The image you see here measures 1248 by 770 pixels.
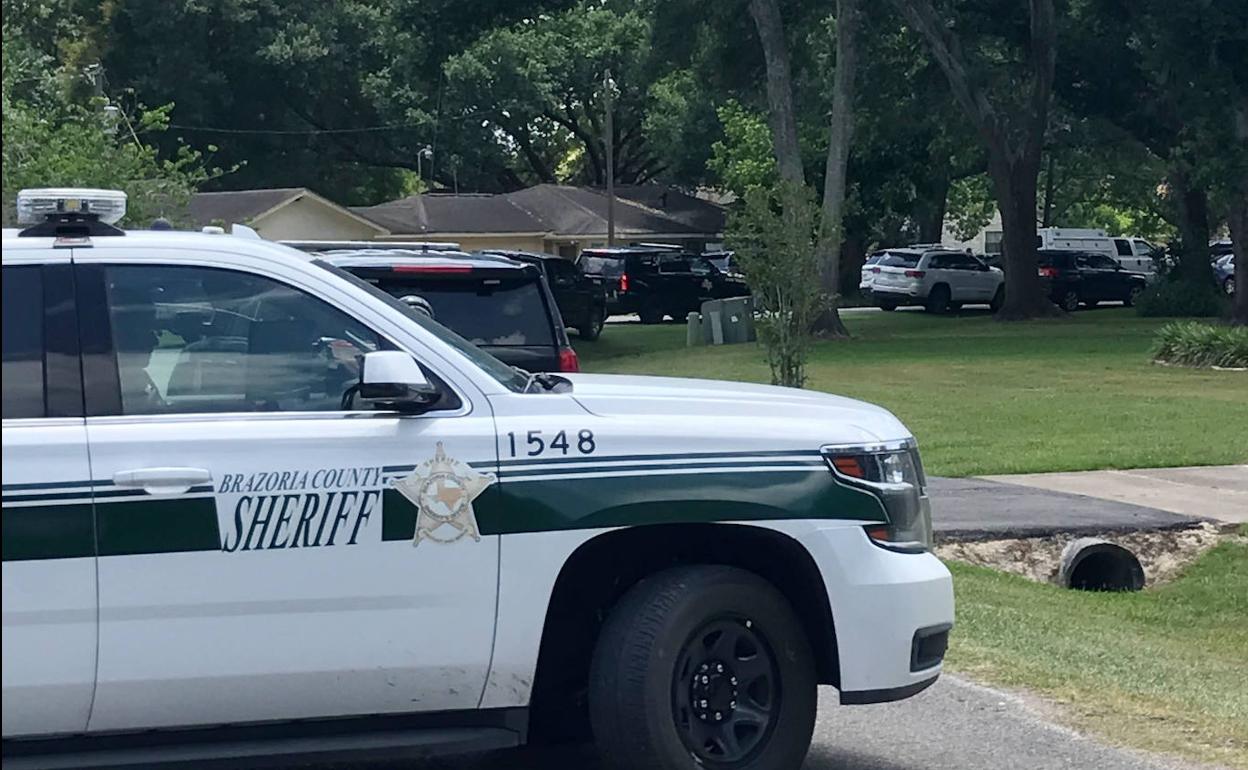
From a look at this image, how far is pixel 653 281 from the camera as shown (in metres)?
41.3

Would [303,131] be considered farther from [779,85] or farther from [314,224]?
[779,85]

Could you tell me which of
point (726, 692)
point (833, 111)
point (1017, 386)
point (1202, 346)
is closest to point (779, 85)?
point (833, 111)

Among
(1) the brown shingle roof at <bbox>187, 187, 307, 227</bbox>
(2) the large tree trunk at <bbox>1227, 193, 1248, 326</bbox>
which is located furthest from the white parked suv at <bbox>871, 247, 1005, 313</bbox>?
(1) the brown shingle roof at <bbox>187, 187, 307, 227</bbox>

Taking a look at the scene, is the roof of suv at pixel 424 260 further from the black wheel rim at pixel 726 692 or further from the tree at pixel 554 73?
the tree at pixel 554 73

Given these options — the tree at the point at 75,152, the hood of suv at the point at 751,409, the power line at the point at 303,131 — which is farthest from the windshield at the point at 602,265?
the hood of suv at the point at 751,409

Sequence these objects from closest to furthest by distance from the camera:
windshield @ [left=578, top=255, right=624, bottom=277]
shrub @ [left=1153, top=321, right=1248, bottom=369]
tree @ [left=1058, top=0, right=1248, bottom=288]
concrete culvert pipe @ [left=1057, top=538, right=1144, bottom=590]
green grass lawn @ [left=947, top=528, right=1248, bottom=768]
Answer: green grass lawn @ [left=947, top=528, right=1248, bottom=768], concrete culvert pipe @ [left=1057, top=538, right=1144, bottom=590], shrub @ [left=1153, top=321, right=1248, bottom=369], tree @ [left=1058, top=0, right=1248, bottom=288], windshield @ [left=578, top=255, right=624, bottom=277]

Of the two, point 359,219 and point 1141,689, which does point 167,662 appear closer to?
point 1141,689

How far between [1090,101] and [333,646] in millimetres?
35262

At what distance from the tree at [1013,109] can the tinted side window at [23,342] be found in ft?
Answer: 98.3

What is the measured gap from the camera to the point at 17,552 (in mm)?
4828

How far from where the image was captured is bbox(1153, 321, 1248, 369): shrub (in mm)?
24766

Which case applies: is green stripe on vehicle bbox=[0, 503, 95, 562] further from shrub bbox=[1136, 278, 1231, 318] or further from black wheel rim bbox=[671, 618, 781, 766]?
shrub bbox=[1136, 278, 1231, 318]

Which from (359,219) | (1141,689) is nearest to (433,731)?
(1141,689)

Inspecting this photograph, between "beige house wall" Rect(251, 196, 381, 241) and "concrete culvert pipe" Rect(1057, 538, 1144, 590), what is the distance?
134ft
